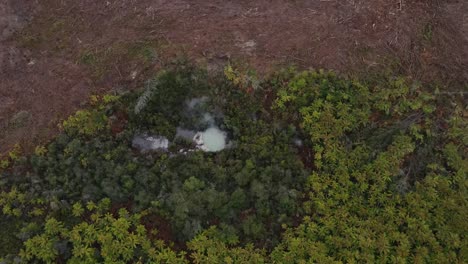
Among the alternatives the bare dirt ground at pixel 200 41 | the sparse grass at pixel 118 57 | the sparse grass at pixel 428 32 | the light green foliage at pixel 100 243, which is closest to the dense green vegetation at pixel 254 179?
the light green foliage at pixel 100 243

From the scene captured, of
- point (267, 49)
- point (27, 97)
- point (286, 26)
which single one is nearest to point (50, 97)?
point (27, 97)

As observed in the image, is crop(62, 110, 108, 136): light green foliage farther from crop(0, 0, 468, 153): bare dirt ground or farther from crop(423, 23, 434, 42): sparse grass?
crop(423, 23, 434, 42): sparse grass

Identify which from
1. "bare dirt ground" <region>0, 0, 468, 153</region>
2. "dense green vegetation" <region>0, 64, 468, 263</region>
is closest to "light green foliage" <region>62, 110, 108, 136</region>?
"dense green vegetation" <region>0, 64, 468, 263</region>

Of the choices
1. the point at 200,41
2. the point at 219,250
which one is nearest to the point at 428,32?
the point at 200,41

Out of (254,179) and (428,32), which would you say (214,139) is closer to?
(254,179)

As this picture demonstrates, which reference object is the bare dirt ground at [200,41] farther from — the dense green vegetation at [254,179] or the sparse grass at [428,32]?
the dense green vegetation at [254,179]

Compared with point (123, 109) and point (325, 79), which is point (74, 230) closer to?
point (123, 109)
